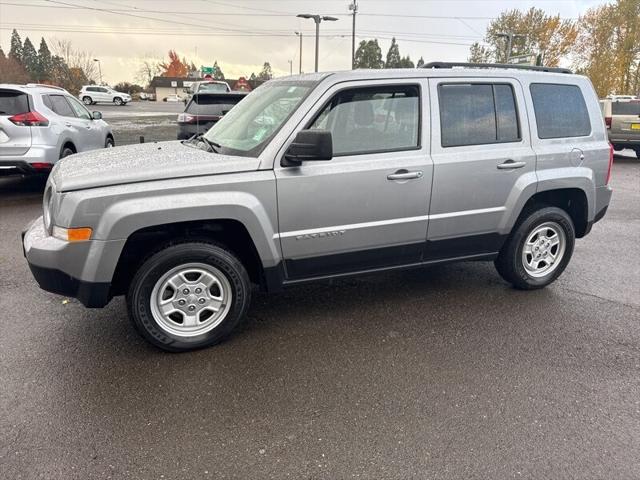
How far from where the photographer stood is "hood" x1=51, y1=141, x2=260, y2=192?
3066 mm

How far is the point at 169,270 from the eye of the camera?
10.8 ft

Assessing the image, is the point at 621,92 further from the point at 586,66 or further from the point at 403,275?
the point at 403,275

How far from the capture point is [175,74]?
106 metres

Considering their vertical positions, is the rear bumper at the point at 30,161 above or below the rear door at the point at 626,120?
below

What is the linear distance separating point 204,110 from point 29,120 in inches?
160

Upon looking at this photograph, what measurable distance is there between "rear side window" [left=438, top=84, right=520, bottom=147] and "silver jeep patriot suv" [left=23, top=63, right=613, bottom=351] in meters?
0.01

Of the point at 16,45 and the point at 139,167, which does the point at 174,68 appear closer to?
the point at 16,45

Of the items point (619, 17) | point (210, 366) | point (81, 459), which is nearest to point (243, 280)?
point (210, 366)

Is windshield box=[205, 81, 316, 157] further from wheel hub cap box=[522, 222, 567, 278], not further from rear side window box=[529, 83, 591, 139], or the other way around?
wheel hub cap box=[522, 222, 567, 278]

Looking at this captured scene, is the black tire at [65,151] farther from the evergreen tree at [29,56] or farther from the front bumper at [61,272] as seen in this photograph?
the evergreen tree at [29,56]

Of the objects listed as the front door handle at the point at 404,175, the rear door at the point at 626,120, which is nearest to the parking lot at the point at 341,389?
the front door handle at the point at 404,175

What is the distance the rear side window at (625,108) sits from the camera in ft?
45.4

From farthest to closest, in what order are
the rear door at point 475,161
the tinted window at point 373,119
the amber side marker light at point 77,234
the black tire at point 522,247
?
the black tire at point 522,247 < the rear door at point 475,161 < the tinted window at point 373,119 < the amber side marker light at point 77,234

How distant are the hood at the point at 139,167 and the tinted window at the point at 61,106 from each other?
5452mm
